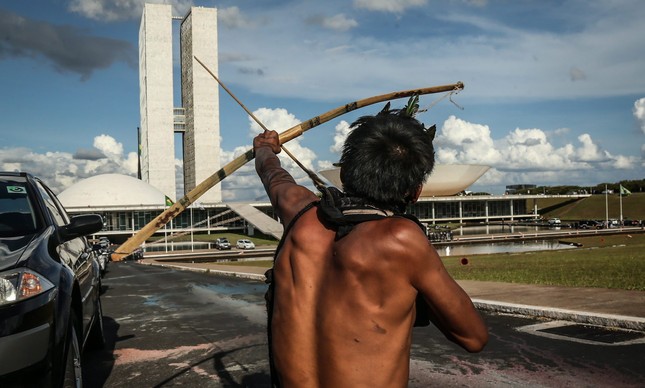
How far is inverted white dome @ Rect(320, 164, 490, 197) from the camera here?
116 metres

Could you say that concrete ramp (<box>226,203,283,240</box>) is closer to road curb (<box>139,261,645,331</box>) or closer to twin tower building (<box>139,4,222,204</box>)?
twin tower building (<box>139,4,222,204</box>)

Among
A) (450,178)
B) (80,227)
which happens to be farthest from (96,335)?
(450,178)

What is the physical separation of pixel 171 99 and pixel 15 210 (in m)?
119

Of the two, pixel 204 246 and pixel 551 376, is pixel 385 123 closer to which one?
pixel 551 376

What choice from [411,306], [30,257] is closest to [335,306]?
[411,306]

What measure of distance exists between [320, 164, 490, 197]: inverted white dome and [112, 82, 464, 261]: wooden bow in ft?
358

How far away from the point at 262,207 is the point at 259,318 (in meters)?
93.6

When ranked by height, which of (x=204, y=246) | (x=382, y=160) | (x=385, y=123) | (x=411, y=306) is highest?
(x=385, y=123)

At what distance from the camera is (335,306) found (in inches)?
81.4

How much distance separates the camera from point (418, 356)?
6.44m

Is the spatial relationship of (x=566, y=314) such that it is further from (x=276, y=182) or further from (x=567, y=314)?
(x=276, y=182)

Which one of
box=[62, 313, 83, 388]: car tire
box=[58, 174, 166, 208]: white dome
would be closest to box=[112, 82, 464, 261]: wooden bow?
box=[62, 313, 83, 388]: car tire

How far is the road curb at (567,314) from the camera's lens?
7.57m

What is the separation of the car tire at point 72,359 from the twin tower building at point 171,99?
110675 mm
